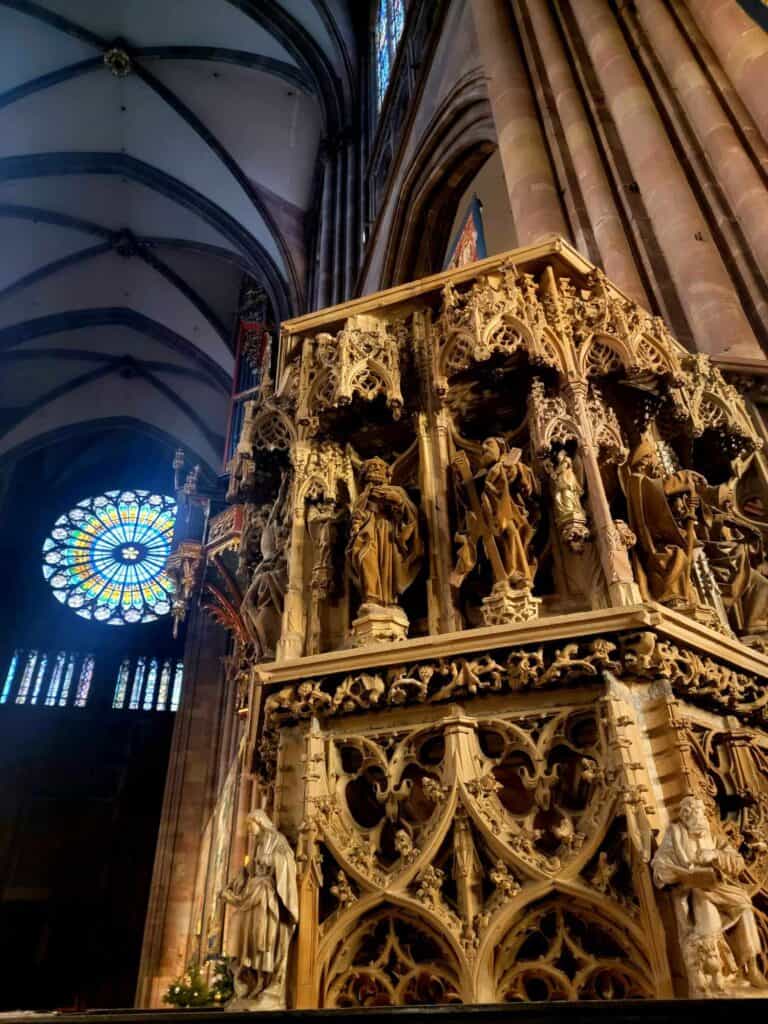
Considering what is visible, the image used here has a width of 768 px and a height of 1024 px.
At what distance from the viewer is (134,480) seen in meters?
21.9

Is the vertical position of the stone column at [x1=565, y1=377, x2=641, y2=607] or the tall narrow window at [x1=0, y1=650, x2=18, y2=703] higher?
the tall narrow window at [x1=0, y1=650, x2=18, y2=703]

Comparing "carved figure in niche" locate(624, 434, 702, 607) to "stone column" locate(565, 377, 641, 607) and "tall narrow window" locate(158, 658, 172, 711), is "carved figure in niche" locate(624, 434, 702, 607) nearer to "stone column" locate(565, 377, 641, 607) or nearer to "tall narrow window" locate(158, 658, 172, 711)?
"stone column" locate(565, 377, 641, 607)

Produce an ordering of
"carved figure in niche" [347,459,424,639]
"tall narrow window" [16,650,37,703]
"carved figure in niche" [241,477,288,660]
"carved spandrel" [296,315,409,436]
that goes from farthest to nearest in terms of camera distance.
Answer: "tall narrow window" [16,650,37,703] → "carved figure in niche" [241,477,288,660] → "carved spandrel" [296,315,409,436] → "carved figure in niche" [347,459,424,639]

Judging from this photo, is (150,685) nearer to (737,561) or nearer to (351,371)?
(351,371)

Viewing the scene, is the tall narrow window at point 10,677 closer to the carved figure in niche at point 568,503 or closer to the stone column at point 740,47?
the carved figure in niche at point 568,503

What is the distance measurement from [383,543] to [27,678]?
721 inches

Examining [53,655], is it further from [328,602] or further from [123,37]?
[328,602]

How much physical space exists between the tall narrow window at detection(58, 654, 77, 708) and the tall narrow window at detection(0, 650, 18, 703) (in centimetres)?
116

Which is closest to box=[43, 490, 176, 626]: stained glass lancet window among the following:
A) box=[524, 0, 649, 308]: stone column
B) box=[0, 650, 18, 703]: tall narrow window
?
box=[0, 650, 18, 703]: tall narrow window

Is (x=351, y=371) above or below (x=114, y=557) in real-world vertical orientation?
below

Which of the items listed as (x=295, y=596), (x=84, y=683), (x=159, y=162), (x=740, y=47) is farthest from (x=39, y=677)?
(x=740, y=47)

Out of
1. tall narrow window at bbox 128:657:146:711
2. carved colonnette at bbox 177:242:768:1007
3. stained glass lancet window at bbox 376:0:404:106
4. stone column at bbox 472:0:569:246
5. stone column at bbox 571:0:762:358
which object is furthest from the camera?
tall narrow window at bbox 128:657:146:711

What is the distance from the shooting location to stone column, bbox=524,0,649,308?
4.75m

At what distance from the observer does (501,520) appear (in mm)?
2760
